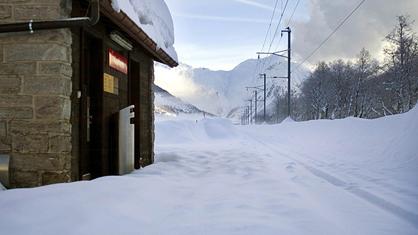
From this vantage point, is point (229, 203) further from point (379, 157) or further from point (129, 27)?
point (379, 157)

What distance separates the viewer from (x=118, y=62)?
7.16m

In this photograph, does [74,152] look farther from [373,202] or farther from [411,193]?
[411,193]

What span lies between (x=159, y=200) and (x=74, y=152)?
139 cm

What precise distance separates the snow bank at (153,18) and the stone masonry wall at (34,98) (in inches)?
42.1

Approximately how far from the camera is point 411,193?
5.00 m

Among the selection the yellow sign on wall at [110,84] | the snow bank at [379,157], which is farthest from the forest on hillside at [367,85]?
the yellow sign on wall at [110,84]

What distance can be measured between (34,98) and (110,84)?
2045 millimetres

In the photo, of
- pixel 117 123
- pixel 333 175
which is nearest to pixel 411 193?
pixel 333 175

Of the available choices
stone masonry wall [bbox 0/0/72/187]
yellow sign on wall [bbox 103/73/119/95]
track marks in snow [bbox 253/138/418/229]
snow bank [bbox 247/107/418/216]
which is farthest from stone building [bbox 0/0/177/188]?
snow bank [bbox 247/107/418/216]

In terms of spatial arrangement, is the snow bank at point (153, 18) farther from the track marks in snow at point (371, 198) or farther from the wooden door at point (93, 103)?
the track marks in snow at point (371, 198)

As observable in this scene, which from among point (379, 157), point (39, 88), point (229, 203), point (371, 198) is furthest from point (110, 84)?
point (379, 157)

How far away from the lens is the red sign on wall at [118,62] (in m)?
6.74

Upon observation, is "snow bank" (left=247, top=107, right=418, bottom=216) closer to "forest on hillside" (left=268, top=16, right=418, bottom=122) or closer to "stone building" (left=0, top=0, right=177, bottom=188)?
"stone building" (left=0, top=0, right=177, bottom=188)

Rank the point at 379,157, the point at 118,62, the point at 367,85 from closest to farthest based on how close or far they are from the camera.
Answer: the point at 118,62 → the point at 379,157 → the point at 367,85
